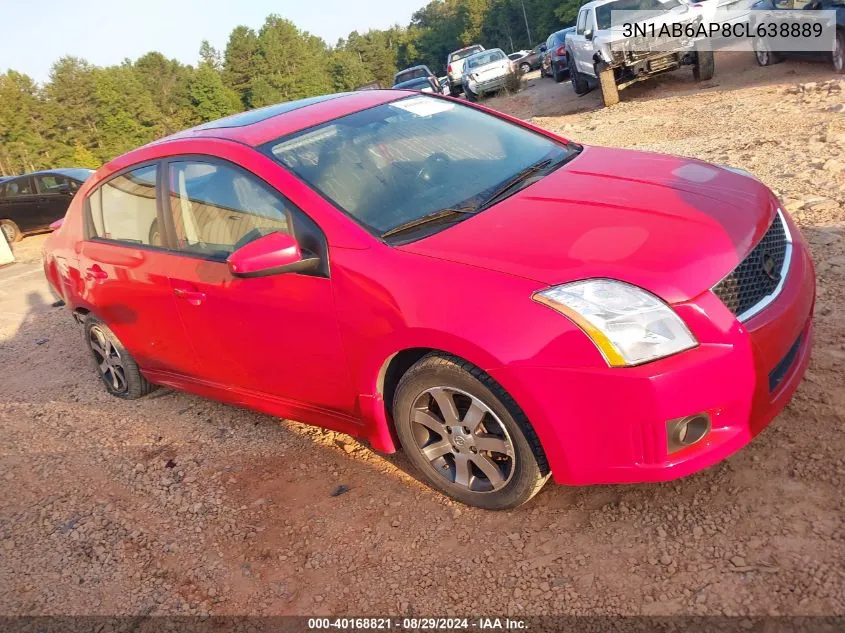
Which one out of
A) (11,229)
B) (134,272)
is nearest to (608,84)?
(134,272)

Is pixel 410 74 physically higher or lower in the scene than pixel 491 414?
higher

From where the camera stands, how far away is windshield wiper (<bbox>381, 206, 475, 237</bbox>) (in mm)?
3117

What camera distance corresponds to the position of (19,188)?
54.5ft

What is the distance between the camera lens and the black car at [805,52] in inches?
398

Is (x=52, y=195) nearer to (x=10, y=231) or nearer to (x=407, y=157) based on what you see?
(x=10, y=231)

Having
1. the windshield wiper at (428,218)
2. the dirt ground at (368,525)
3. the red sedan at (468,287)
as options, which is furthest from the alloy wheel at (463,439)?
the windshield wiper at (428,218)

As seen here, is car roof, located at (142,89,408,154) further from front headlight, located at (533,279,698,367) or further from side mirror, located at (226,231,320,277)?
front headlight, located at (533,279,698,367)

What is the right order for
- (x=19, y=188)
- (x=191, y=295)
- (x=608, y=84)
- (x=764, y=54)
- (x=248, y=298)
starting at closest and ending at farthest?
1. (x=248, y=298)
2. (x=191, y=295)
3. (x=764, y=54)
4. (x=608, y=84)
5. (x=19, y=188)

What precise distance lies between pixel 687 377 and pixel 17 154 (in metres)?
63.5

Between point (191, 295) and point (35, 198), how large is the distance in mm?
14892

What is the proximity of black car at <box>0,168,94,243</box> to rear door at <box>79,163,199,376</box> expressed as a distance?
40.4ft

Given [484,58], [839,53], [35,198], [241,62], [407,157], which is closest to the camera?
[407,157]

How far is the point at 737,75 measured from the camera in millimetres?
12930

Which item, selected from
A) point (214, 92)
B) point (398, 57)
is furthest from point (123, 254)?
point (398, 57)
